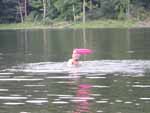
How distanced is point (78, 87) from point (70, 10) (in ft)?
260

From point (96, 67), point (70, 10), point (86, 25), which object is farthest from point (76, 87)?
point (70, 10)

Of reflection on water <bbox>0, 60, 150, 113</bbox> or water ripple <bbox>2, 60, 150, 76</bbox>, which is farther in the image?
water ripple <bbox>2, 60, 150, 76</bbox>

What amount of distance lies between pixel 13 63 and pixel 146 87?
41.2 ft

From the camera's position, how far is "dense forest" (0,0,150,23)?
9444 centimetres

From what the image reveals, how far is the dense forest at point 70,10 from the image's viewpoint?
9444cm

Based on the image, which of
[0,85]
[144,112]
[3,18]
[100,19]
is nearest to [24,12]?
[3,18]

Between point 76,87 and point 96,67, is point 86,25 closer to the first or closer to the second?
point 96,67

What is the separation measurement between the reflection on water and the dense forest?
6458cm

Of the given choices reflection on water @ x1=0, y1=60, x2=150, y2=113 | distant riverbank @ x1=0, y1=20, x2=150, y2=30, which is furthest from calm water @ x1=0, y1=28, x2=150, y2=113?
distant riverbank @ x1=0, y1=20, x2=150, y2=30

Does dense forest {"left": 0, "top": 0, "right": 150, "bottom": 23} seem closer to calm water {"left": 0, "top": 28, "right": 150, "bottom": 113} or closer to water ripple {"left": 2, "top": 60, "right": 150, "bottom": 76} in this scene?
water ripple {"left": 2, "top": 60, "right": 150, "bottom": 76}

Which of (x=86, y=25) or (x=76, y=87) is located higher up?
(x=76, y=87)

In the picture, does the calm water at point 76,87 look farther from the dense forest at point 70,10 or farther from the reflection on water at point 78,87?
the dense forest at point 70,10

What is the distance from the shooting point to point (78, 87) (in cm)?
2078

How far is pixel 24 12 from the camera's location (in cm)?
10612
